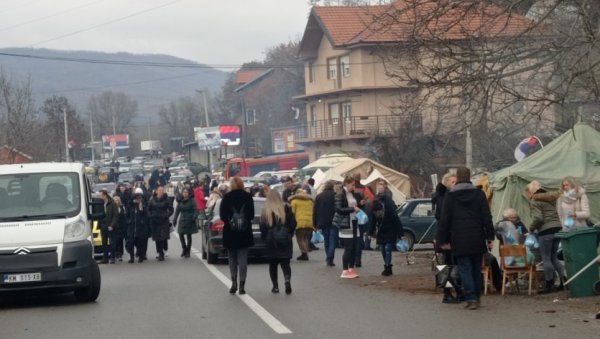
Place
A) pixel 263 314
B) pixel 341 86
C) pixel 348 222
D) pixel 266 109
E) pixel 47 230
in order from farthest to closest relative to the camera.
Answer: pixel 266 109, pixel 341 86, pixel 348 222, pixel 47 230, pixel 263 314

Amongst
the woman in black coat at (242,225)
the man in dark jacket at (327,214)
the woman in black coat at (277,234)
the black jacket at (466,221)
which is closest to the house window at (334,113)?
the man in dark jacket at (327,214)

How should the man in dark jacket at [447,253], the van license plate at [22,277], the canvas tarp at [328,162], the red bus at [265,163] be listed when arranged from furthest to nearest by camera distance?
the red bus at [265,163], the canvas tarp at [328,162], the van license plate at [22,277], the man in dark jacket at [447,253]

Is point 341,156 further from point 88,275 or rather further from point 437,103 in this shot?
point 88,275

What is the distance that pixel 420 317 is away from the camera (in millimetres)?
13125

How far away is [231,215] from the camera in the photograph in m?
15.7

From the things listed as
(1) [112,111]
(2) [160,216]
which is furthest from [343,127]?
(1) [112,111]

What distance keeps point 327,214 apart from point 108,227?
230 inches

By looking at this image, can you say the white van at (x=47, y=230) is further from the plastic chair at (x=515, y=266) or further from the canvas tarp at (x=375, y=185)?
the canvas tarp at (x=375, y=185)

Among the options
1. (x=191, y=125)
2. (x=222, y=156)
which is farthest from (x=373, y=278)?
(x=191, y=125)

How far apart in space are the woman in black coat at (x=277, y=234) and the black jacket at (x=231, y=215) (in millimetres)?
317

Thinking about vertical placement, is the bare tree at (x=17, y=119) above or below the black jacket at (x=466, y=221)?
above

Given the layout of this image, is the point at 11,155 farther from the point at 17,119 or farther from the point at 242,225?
the point at 242,225

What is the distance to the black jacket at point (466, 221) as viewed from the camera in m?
13.8

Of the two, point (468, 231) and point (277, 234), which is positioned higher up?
point (468, 231)
